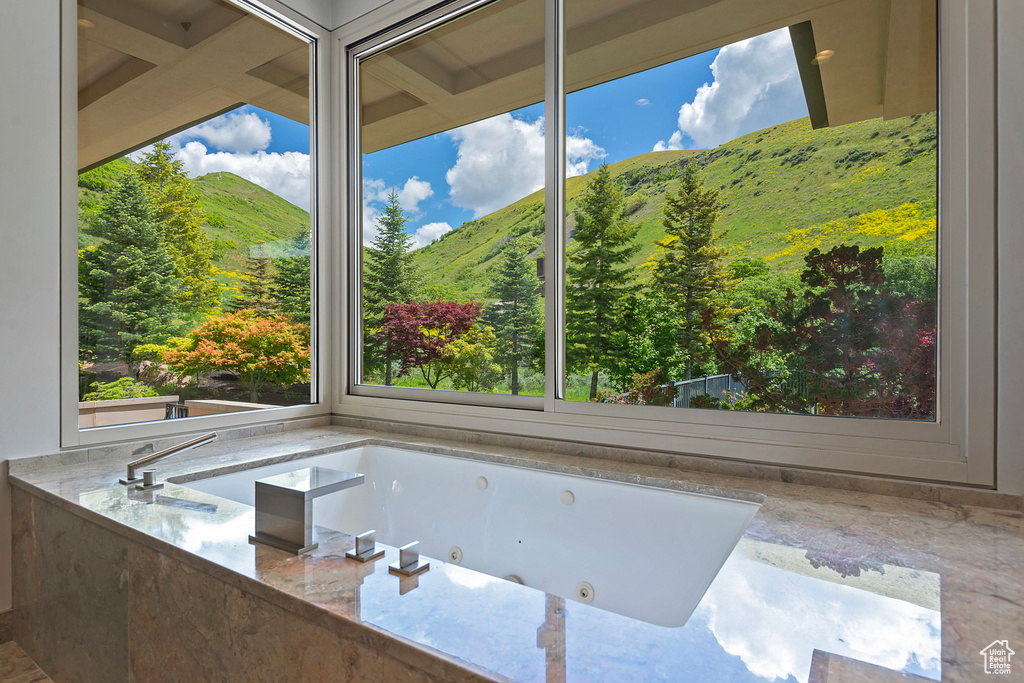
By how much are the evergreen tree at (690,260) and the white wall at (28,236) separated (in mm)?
2089

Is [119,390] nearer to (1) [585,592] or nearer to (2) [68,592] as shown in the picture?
(2) [68,592]

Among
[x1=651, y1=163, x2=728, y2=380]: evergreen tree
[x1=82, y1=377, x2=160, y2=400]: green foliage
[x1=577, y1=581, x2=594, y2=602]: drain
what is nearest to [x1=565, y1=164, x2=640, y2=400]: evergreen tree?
[x1=651, y1=163, x2=728, y2=380]: evergreen tree

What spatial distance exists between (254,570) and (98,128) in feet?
6.06

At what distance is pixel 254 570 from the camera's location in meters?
1.00

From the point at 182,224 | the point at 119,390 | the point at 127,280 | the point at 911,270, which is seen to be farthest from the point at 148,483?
the point at 911,270

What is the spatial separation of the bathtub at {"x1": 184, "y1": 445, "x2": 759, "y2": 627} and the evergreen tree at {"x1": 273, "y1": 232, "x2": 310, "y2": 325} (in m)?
0.85

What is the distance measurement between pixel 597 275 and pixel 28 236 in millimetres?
1924

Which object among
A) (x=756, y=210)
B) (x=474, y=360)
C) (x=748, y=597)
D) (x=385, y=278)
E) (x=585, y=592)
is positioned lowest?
(x=585, y=592)

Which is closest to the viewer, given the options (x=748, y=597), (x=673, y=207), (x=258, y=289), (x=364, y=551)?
(x=748, y=597)

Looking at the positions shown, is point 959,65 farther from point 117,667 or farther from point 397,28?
point 117,667

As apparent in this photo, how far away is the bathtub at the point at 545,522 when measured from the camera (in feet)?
4.88

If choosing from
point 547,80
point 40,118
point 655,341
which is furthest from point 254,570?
point 547,80

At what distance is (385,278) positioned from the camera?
2.71 metres
